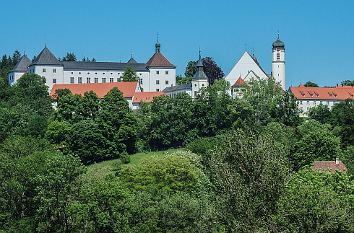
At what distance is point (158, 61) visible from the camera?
351 feet

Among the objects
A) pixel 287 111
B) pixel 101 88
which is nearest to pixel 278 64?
pixel 101 88

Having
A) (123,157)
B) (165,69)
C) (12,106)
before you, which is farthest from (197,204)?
(165,69)

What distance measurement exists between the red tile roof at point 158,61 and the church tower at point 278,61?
15.6 m

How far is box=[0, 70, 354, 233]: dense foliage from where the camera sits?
26.7 meters

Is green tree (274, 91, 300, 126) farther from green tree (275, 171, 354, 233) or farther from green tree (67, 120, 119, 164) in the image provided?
green tree (275, 171, 354, 233)

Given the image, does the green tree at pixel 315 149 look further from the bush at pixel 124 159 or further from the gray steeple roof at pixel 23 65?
the gray steeple roof at pixel 23 65

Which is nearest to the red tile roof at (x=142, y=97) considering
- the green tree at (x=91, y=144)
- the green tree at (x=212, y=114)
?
the green tree at (x=212, y=114)

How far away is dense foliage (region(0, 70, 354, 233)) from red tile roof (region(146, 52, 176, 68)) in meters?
23.9

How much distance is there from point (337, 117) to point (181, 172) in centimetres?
3212

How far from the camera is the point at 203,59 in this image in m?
98.3

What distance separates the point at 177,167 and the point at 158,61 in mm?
61044

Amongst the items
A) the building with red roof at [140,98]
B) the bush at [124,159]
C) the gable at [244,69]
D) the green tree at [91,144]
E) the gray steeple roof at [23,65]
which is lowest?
the bush at [124,159]

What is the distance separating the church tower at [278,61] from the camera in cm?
9619

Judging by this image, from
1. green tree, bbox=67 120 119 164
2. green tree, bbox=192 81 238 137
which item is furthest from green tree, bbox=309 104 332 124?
green tree, bbox=67 120 119 164
